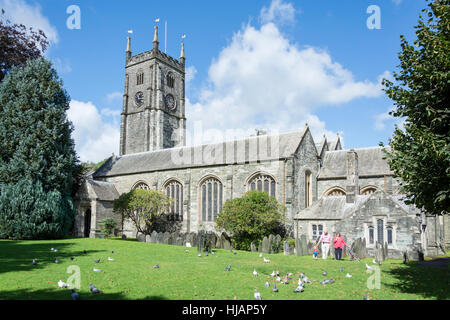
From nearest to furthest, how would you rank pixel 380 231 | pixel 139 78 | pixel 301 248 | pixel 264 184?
pixel 301 248, pixel 380 231, pixel 264 184, pixel 139 78

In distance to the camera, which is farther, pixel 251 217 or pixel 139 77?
pixel 139 77

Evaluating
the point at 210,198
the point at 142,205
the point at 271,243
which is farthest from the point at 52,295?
the point at 210,198

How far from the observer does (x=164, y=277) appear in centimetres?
1012

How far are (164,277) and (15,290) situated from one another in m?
3.80

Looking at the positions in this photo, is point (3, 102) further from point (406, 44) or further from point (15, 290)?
point (406, 44)

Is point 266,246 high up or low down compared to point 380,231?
down

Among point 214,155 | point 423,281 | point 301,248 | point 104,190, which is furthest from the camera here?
point 104,190

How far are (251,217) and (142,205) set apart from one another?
9911 mm

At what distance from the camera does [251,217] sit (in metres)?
23.3

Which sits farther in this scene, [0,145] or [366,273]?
[0,145]

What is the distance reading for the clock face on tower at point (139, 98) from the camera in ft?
158

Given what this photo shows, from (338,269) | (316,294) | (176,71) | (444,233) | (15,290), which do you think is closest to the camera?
(15,290)

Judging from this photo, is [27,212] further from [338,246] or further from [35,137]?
[338,246]

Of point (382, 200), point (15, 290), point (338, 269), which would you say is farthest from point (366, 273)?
point (15, 290)
